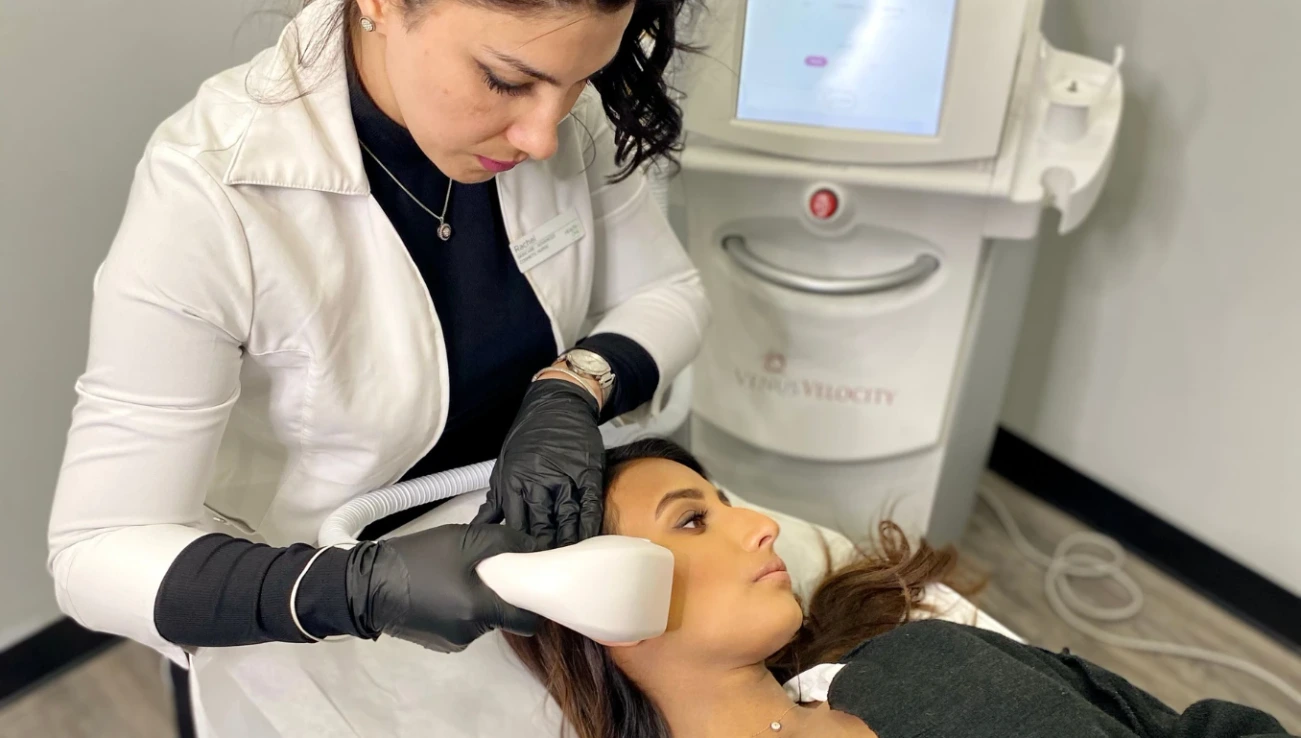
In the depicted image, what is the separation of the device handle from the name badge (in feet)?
1.55

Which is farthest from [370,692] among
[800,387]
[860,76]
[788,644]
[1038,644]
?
[1038,644]

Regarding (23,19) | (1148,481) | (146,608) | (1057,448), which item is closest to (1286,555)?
(1148,481)

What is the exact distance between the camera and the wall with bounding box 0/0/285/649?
1332 mm

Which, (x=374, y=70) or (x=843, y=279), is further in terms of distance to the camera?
(x=843, y=279)

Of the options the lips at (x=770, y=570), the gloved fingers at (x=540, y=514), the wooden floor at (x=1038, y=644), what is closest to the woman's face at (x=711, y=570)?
the lips at (x=770, y=570)

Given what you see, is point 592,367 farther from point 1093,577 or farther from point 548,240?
point 1093,577

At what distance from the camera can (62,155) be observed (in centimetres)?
140

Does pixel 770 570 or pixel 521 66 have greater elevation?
pixel 521 66

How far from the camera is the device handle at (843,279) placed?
4.97 ft

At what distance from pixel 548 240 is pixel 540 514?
33 cm

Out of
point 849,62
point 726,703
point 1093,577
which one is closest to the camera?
point 726,703

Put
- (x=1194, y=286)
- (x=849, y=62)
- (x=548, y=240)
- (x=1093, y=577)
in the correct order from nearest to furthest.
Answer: (x=548, y=240), (x=849, y=62), (x=1194, y=286), (x=1093, y=577)

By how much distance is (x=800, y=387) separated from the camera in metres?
1.65

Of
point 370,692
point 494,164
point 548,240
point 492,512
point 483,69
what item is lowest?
point 370,692
